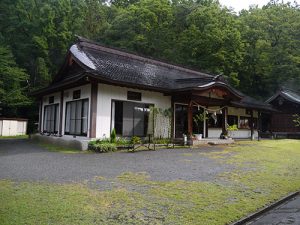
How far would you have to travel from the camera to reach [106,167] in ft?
35.0

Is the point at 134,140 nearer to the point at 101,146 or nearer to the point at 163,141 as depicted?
the point at 101,146

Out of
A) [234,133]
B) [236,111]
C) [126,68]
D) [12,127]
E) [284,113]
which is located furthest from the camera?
[284,113]

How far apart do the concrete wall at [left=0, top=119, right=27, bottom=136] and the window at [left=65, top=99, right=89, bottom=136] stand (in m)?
13.9

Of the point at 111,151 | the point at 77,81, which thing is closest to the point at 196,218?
the point at 111,151

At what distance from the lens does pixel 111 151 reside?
15008 mm

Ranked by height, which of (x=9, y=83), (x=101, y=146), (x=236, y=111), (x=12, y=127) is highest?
(x=9, y=83)

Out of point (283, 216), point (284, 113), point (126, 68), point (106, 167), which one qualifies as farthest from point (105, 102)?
point (284, 113)

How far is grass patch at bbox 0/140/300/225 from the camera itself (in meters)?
5.76

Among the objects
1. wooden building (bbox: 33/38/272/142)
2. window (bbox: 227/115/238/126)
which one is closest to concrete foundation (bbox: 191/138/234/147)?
wooden building (bbox: 33/38/272/142)

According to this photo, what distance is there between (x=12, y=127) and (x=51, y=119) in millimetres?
11291

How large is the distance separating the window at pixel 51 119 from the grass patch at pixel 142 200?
43.0 feet

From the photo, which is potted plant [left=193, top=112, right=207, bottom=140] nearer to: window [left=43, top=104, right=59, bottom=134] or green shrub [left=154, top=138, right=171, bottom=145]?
green shrub [left=154, top=138, right=171, bottom=145]

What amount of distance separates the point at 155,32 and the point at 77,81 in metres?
23.2

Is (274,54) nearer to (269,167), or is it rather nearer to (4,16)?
(269,167)
